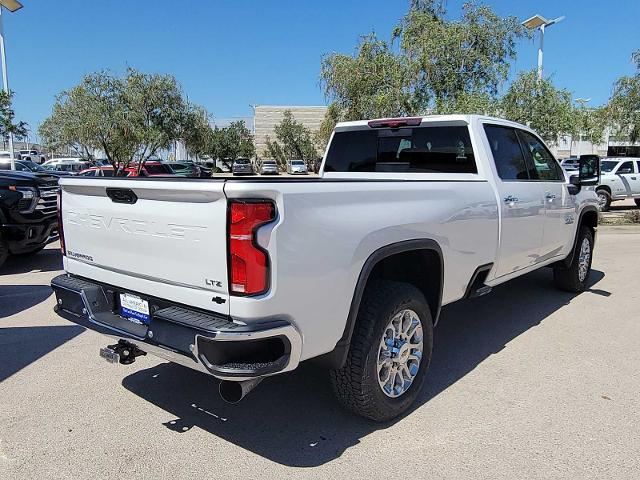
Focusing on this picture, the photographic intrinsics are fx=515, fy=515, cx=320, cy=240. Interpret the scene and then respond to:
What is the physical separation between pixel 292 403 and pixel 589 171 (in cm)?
438

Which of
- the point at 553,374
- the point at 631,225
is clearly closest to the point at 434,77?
the point at 631,225

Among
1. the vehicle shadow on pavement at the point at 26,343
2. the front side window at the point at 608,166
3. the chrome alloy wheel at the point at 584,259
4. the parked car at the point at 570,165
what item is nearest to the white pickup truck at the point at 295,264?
the vehicle shadow on pavement at the point at 26,343

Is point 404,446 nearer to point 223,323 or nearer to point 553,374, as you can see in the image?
point 223,323

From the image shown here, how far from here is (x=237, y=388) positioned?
8.84ft

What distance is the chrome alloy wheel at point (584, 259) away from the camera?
647 cm

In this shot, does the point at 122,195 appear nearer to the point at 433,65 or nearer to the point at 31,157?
the point at 433,65

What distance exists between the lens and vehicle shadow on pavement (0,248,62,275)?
8148 mm

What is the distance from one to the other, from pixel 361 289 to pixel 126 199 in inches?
57.0

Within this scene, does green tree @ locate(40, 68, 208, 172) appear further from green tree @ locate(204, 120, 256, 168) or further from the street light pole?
A: green tree @ locate(204, 120, 256, 168)

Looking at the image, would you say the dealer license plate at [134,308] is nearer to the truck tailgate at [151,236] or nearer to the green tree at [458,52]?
the truck tailgate at [151,236]

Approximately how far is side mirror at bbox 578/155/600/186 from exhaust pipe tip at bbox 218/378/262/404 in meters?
4.79

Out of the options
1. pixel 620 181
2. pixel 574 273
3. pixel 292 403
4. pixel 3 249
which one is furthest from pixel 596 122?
pixel 292 403

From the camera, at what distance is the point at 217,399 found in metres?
3.71

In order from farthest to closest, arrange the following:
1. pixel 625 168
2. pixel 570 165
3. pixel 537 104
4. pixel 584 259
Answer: pixel 570 165 < pixel 625 168 < pixel 537 104 < pixel 584 259
